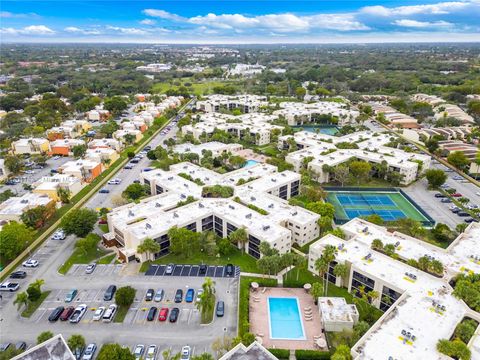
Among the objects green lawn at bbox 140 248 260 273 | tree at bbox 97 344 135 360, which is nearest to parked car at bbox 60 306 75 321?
green lawn at bbox 140 248 260 273

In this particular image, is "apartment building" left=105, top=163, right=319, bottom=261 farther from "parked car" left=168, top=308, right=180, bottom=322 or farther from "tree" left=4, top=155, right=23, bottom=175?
"tree" left=4, top=155, right=23, bottom=175

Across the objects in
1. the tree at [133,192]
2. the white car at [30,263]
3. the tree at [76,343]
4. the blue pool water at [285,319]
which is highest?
the tree at [133,192]

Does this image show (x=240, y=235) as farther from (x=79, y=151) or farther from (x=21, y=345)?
(x=79, y=151)

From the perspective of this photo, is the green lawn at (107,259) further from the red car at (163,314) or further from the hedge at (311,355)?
the hedge at (311,355)

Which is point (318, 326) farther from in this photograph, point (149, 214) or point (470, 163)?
point (470, 163)

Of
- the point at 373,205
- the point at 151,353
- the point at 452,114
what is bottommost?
the point at 373,205

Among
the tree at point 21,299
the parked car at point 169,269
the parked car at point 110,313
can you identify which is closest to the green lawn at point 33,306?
the tree at point 21,299

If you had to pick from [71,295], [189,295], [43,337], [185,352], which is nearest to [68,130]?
[71,295]
